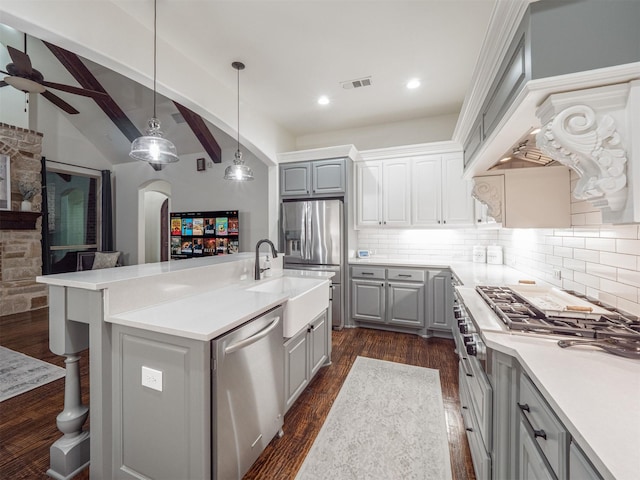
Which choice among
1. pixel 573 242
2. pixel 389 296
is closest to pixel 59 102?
pixel 389 296

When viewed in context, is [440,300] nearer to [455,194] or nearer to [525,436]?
[455,194]

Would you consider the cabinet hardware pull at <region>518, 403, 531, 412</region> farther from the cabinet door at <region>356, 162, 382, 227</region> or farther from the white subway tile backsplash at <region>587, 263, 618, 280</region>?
the cabinet door at <region>356, 162, 382, 227</region>

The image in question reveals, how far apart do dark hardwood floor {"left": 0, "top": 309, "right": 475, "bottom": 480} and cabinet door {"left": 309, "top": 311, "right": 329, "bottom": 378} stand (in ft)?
0.63

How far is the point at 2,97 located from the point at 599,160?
292 inches

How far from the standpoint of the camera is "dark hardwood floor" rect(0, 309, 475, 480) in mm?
1609

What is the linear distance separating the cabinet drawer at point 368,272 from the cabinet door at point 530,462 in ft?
8.74

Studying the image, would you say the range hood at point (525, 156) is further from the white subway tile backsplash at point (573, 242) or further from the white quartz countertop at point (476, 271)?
the white quartz countertop at point (476, 271)

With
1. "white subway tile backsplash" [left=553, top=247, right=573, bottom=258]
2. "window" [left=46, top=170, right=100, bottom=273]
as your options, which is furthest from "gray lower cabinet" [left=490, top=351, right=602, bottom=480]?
"window" [left=46, top=170, right=100, bottom=273]

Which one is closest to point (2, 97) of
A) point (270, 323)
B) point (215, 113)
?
point (215, 113)

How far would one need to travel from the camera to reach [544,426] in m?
0.84

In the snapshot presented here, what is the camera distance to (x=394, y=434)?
72.0 inches

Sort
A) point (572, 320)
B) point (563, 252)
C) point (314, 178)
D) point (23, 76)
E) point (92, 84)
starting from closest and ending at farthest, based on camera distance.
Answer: point (572, 320)
point (563, 252)
point (23, 76)
point (314, 178)
point (92, 84)

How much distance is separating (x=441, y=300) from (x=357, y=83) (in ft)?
8.99

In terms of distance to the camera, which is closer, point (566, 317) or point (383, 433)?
point (566, 317)
